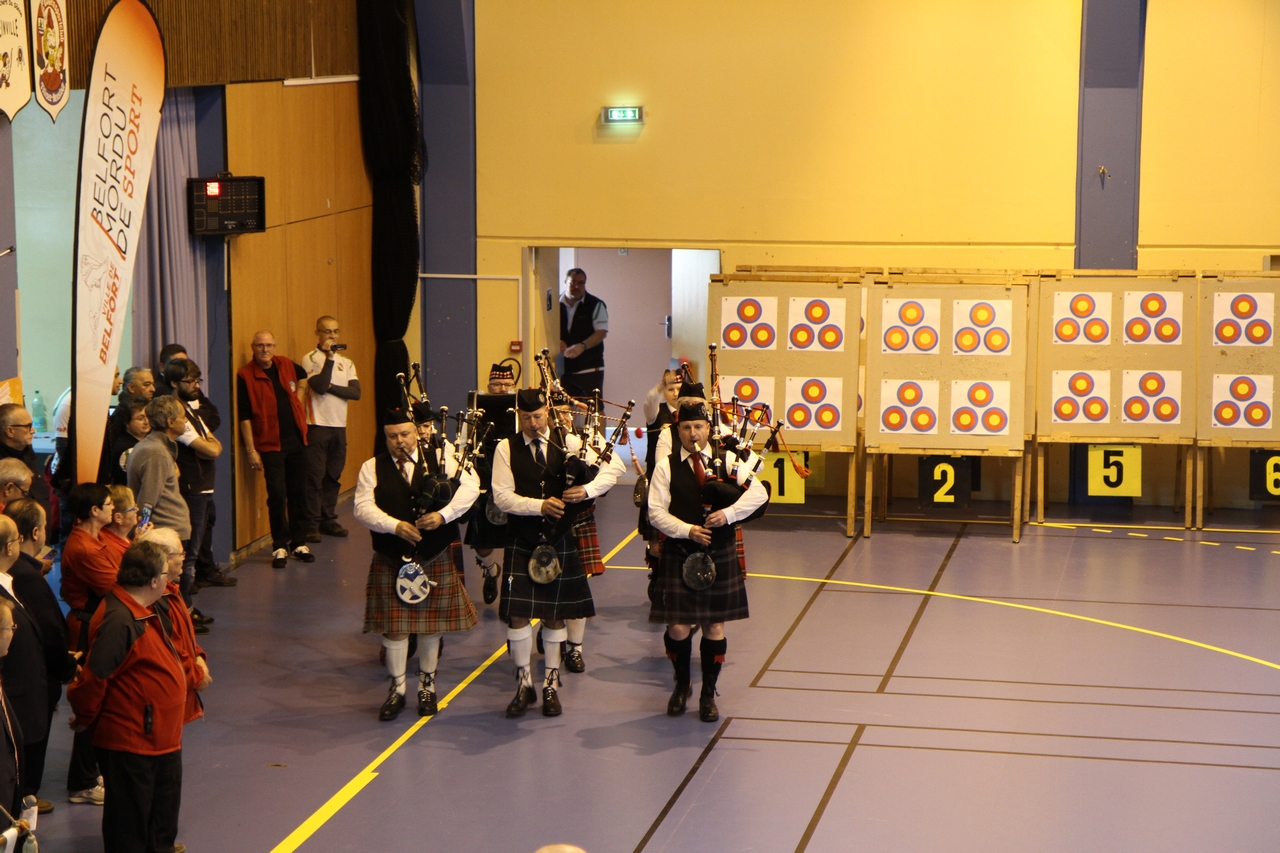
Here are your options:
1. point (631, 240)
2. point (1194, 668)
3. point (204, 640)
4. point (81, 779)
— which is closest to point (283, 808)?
point (81, 779)

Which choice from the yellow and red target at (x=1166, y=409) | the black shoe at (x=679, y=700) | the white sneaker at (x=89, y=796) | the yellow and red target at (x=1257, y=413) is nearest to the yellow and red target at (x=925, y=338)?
the yellow and red target at (x=1166, y=409)

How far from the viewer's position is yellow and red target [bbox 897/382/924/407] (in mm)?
9695

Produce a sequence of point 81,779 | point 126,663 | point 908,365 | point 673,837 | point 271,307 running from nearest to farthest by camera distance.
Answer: point 126,663, point 673,837, point 81,779, point 271,307, point 908,365

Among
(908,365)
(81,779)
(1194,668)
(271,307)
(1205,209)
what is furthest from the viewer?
(1205,209)

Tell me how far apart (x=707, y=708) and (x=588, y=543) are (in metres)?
1.46

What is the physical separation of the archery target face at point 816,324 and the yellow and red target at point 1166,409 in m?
2.32

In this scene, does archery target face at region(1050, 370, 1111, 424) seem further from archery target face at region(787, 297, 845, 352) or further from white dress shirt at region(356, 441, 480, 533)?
white dress shirt at region(356, 441, 480, 533)

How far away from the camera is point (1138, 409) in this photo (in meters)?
9.91

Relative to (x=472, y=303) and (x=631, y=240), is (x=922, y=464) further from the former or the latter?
(x=472, y=303)

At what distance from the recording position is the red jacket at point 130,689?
421cm

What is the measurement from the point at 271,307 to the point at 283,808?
15.4ft

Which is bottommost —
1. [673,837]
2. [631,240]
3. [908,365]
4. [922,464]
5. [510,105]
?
[673,837]

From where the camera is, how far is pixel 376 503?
5742mm

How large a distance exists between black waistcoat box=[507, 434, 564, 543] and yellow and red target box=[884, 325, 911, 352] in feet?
14.8
